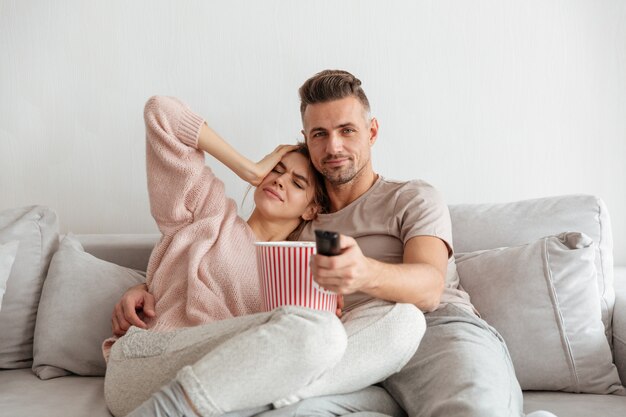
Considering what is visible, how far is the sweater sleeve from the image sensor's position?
1774mm

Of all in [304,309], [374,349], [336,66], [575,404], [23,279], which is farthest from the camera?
[336,66]

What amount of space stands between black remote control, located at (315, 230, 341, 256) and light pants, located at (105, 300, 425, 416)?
158 mm

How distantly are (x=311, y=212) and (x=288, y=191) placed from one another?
11 centimetres

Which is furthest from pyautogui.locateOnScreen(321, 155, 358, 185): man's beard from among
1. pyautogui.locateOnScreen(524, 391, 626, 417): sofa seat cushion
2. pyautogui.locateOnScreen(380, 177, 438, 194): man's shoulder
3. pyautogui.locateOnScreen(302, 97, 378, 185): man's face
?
pyautogui.locateOnScreen(524, 391, 626, 417): sofa seat cushion

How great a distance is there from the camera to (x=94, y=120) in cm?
236

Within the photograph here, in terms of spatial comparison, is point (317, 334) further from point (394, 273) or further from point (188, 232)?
point (188, 232)

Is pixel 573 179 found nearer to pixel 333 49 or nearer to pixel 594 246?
pixel 594 246

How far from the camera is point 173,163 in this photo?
5.81 ft

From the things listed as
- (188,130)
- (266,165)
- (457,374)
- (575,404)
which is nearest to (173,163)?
(188,130)

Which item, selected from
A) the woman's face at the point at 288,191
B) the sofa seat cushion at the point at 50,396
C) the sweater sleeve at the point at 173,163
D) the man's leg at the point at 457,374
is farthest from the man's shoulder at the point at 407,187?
Answer: the sofa seat cushion at the point at 50,396

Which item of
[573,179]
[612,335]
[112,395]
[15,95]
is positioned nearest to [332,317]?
[112,395]

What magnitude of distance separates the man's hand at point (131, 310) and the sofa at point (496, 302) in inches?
5.9

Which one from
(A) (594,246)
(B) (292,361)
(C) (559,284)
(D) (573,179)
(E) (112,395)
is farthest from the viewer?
(D) (573,179)

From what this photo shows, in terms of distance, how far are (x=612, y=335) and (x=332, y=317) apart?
3.08 feet
